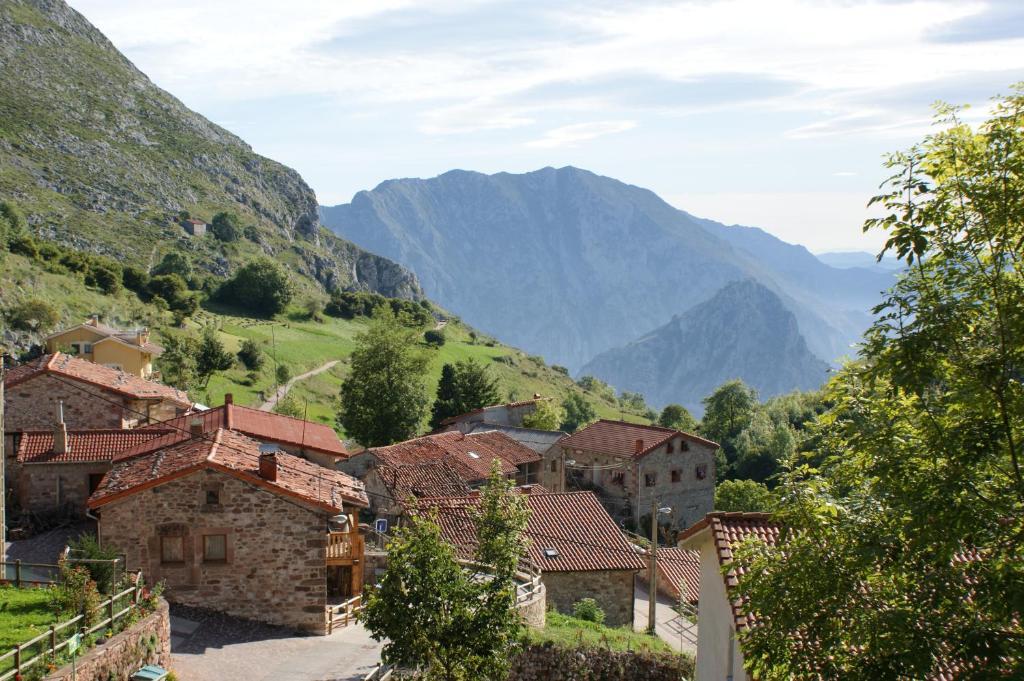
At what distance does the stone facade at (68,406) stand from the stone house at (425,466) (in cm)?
968

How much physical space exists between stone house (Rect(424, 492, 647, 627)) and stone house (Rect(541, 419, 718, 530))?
62.2ft

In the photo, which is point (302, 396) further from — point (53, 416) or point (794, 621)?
point (794, 621)

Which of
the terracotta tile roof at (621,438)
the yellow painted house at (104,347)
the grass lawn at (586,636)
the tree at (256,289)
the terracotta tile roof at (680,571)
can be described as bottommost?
the terracotta tile roof at (680,571)

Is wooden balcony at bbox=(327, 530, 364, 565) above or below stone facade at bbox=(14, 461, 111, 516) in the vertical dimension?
below

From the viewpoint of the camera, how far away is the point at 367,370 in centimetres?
5925

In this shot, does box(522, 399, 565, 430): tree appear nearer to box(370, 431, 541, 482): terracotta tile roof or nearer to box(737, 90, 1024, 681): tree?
box(370, 431, 541, 482): terracotta tile roof

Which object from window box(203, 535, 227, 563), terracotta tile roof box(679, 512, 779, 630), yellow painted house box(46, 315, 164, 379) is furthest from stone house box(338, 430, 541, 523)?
yellow painted house box(46, 315, 164, 379)

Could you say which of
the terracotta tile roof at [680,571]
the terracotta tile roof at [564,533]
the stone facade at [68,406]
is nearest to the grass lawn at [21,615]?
the terracotta tile roof at [564,533]

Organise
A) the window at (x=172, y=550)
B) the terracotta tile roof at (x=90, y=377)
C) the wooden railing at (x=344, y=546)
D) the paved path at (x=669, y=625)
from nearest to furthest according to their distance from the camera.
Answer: the window at (x=172, y=550) → the wooden railing at (x=344, y=546) → the paved path at (x=669, y=625) → the terracotta tile roof at (x=90, y=377)

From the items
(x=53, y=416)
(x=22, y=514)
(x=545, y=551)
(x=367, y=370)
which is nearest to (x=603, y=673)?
(x=545, y=551)

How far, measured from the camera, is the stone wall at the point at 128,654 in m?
15.6

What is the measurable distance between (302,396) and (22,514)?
42522 millimetres

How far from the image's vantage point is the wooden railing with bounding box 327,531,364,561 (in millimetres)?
26156

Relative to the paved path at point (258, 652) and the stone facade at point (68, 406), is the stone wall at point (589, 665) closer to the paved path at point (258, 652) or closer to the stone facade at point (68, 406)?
the paved path at point (258, 652)
